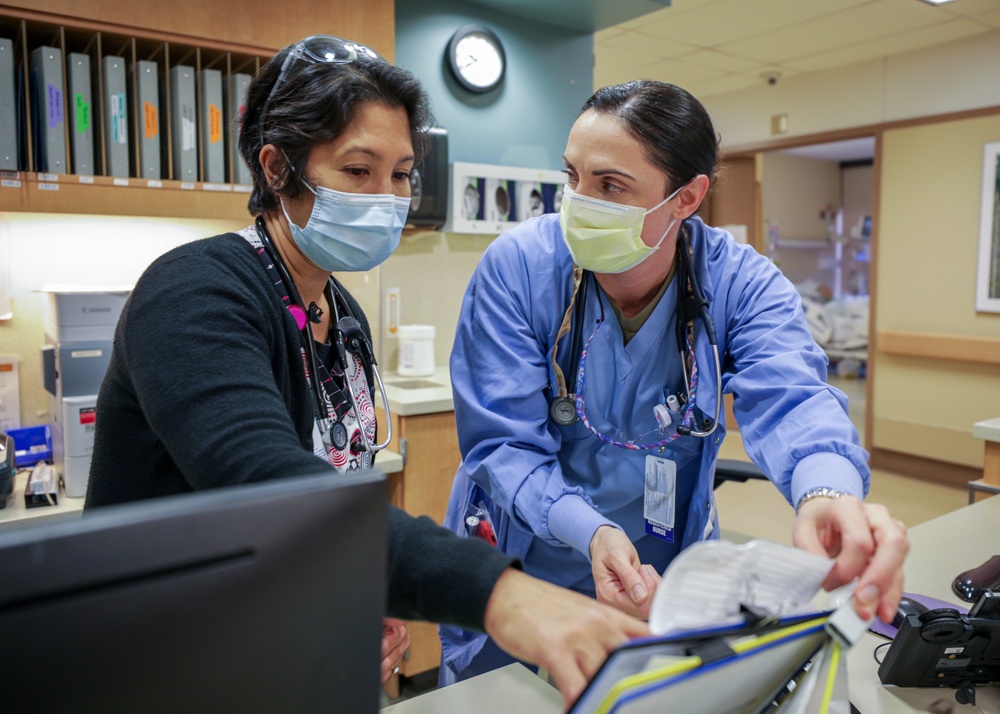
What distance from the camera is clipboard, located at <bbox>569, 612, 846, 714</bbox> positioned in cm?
50

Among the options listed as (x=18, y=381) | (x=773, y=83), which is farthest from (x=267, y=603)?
(x=773, y=83)

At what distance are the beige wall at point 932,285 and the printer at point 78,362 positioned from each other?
191 inches

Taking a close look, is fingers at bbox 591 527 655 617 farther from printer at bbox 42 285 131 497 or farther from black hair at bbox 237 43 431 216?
printer at bbox 42 285 131 497

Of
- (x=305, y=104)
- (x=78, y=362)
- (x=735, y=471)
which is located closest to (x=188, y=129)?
(x=78, y=362)

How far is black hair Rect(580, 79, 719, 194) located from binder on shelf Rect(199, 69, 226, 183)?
4.63 ft

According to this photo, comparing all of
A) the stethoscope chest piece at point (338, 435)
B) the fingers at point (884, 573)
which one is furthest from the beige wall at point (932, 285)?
the stethoscope chest piece at point (338, 435)

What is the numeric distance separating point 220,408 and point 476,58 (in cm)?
296

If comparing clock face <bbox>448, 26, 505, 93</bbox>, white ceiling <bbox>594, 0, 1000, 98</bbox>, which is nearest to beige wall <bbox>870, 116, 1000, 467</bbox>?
white ceiling <bbox>594, 0, 1000, 98</bbox>

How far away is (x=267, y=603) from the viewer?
45 centimetres

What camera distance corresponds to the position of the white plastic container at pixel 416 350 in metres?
3.10

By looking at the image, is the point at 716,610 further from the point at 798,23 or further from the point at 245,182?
the point at 798,23

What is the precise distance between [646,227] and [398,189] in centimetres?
48

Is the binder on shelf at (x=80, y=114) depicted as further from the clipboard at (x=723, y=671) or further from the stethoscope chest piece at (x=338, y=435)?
the clipboard at (x=723, y=671)

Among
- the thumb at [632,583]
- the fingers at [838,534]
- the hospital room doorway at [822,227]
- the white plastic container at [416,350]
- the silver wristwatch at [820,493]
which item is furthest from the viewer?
the hospital room doorway at [822,227]
